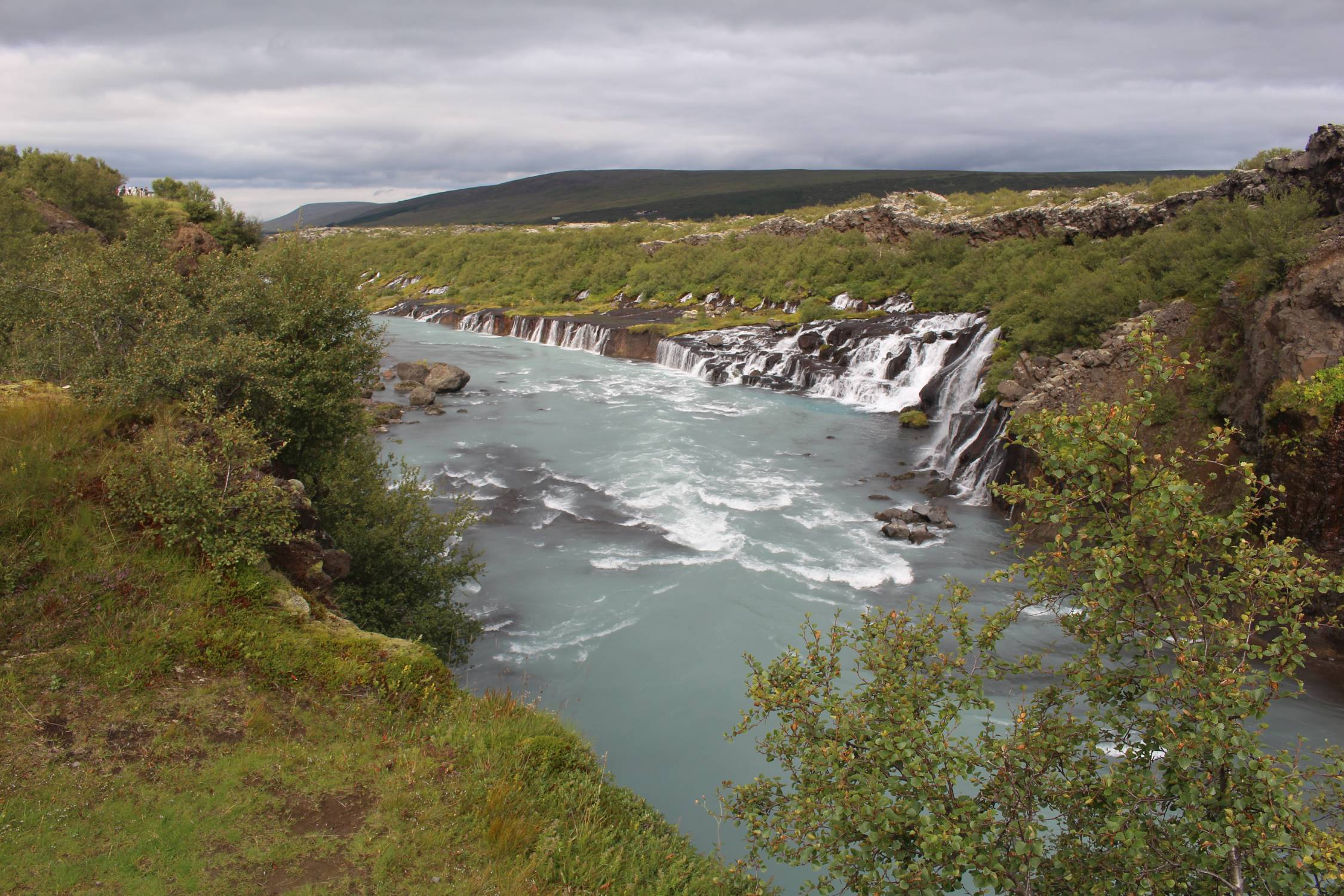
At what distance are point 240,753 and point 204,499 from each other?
3496 millimetres

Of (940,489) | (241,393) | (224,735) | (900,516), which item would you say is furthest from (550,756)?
(940,489)

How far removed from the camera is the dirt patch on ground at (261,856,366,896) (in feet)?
21.2

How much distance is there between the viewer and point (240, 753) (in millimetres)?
7852

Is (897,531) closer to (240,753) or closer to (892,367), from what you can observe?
(892,367)

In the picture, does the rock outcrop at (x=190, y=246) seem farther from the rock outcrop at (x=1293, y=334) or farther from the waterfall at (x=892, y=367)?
the rock outcrop at (x=1293, y=334)

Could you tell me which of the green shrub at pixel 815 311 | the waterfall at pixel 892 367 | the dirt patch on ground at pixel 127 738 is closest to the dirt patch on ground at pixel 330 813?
the dirt patch on ground at pixel 127 738

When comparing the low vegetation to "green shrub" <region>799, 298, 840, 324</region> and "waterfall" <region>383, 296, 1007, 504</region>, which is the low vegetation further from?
"green shrub" <region>799, 298, 840, 324</region>

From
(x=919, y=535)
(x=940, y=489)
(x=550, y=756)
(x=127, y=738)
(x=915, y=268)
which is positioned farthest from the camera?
(x=915, y=268)

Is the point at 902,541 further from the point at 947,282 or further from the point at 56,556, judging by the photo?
the point at 947,282

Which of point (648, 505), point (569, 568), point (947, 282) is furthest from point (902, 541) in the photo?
point (947, 282)

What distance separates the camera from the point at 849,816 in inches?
220

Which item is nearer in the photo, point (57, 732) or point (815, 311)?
point (57, 732)

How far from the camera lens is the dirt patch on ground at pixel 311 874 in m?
6.45

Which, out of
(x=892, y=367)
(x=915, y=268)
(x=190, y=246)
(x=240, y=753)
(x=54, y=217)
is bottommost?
(x=240, y=753)
